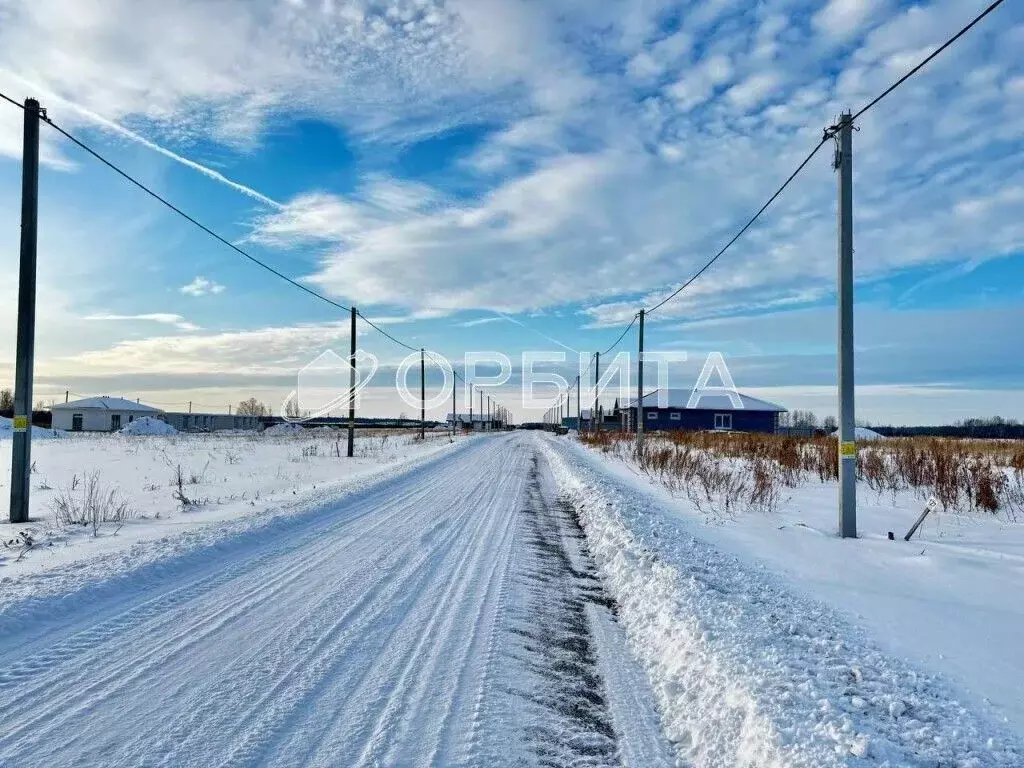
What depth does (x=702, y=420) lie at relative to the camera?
75.6 meters

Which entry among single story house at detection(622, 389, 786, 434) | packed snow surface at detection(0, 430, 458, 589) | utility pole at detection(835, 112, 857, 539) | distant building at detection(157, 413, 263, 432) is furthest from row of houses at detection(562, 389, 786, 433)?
distant building at detection(157, 413, 263, 432)

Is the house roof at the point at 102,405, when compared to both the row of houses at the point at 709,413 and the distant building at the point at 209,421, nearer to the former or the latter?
the distant building at the point at 209,421

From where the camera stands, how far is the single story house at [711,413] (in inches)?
2908

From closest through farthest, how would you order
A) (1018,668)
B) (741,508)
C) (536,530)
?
1. (1018,668)
2. (536,530)
3. (741,508)

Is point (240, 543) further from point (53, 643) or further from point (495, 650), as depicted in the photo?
point (495, 650)

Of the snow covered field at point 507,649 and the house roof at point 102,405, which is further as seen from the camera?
the house roof at point 102,405

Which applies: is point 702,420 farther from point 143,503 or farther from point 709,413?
point 143,503

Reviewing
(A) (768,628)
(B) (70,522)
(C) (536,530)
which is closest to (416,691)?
(A) (768,628)

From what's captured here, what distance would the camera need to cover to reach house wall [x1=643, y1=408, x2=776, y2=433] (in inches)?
2906

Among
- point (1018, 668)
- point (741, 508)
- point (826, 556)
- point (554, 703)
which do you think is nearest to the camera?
point (554, 703)

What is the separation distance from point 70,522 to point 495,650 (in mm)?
8843

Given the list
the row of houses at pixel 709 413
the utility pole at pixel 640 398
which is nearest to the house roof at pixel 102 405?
the row of houses at pixel 709 413

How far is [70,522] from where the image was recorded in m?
10.2

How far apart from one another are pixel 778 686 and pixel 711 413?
2932 inches
